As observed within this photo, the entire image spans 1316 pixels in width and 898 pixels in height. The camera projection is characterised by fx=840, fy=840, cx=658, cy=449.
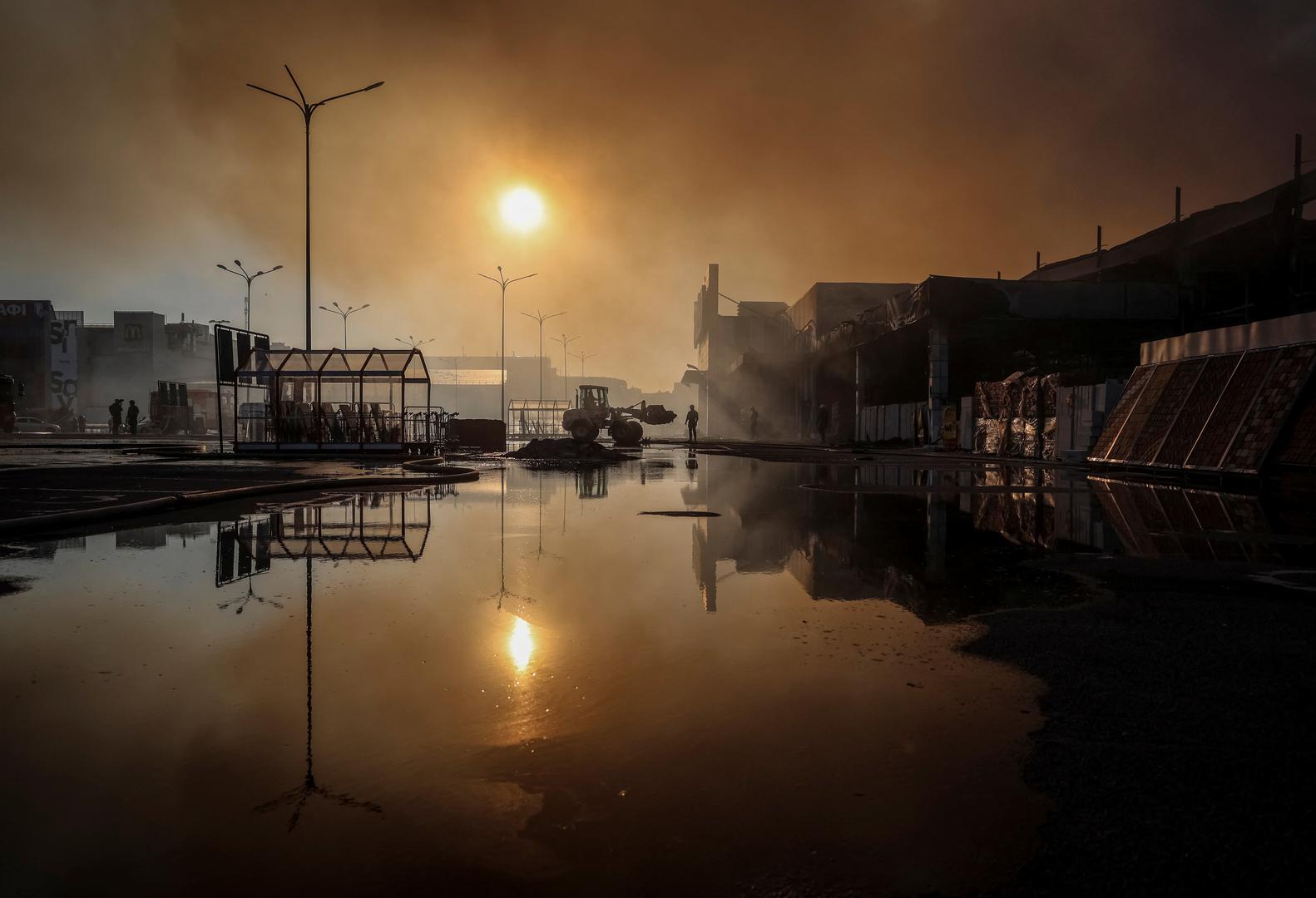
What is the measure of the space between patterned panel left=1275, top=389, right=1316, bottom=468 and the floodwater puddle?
12.3 metres

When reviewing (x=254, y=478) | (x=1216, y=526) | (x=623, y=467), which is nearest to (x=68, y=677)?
(x=1216, y=526)

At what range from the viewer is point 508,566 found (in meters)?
7.11

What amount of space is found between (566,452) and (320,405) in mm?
8449

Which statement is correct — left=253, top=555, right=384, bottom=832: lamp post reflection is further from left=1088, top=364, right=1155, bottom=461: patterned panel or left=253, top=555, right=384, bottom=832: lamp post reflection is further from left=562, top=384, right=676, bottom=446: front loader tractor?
left=562, top=384, right=676, bottom=446: front loader tractor

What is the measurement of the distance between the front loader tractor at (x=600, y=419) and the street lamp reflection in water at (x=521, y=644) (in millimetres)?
27050

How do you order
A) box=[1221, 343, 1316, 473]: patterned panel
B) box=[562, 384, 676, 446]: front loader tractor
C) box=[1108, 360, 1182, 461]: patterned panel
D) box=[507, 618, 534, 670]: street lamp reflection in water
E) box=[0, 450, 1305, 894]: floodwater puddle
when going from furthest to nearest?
box=[562, 384, 676, 446]: front loader tractor, box=[1108, 360, 1182, 461]: patterned panel, box=[1221, 343, 1316, 473]: patterned panel, box=[507, 618, 534, 670]: street lamp reflection in water, box=[0, 450, 1305, 894]: floodwater puddle

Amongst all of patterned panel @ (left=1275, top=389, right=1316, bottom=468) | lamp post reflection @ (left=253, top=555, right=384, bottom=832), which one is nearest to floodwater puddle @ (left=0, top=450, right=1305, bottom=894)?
lamp post reflection @ (left=253, top=555, right=384, bottom=832)

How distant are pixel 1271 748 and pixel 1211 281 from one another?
40064mm

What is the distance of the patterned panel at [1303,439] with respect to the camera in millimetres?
15617

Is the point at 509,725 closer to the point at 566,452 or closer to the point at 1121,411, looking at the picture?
the point at 1121,411

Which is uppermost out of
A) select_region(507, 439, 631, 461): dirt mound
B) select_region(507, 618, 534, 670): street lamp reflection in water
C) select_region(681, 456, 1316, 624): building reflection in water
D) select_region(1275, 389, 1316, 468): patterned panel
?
select_region(1275, 389, 1316, 468): patterned panel

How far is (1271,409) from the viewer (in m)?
16.8

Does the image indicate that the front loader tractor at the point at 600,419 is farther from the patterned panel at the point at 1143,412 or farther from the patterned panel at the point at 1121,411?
the patterned panel at the point at 1143,412

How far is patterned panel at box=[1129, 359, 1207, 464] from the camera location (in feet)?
65.2
